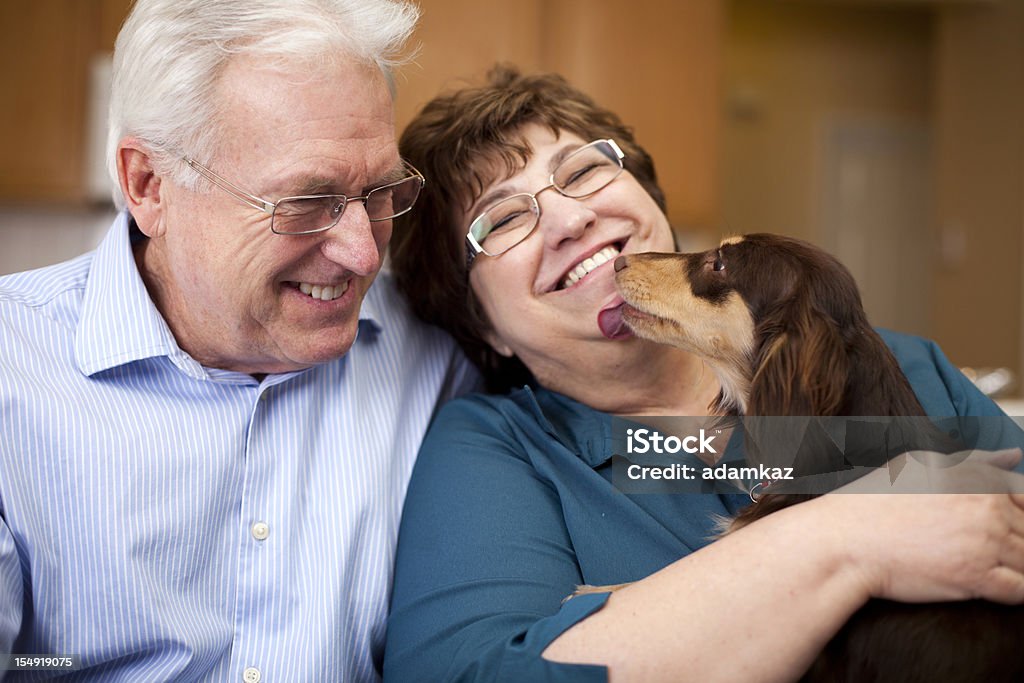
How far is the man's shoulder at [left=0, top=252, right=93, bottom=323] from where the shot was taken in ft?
4.05

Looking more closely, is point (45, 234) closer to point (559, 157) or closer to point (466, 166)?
point (466, 166)

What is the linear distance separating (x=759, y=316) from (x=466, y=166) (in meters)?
0.52

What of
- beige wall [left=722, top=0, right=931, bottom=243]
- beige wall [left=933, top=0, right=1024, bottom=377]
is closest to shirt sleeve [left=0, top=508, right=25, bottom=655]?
A: beige wall [left=933, top=0, right=1024, bottom=377]

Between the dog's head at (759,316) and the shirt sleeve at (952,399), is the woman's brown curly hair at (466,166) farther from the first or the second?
the shirt sleeve at (952,399)

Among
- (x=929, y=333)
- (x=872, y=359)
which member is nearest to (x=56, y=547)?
(x=872, y=359)

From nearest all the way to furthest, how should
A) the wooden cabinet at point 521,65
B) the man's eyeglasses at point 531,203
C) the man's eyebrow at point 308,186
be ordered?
the man's eyebrow at point 308,186 → the man's eyeglasses at point 531,203 → the wooden cabinet at point 521,65

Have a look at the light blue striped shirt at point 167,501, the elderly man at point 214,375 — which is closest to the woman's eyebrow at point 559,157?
the elderly man at point 214,375

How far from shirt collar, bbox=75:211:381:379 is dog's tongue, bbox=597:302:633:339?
541 millimetres

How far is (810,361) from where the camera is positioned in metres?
1.12

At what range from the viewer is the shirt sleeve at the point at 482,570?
Result: 3.44 feet

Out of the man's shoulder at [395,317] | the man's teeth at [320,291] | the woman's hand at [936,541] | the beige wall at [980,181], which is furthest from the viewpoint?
the beige wall at [980,181]

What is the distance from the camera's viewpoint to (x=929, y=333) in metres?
6.08

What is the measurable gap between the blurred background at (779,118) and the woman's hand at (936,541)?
543 mm

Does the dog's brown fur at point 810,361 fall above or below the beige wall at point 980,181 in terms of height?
above
